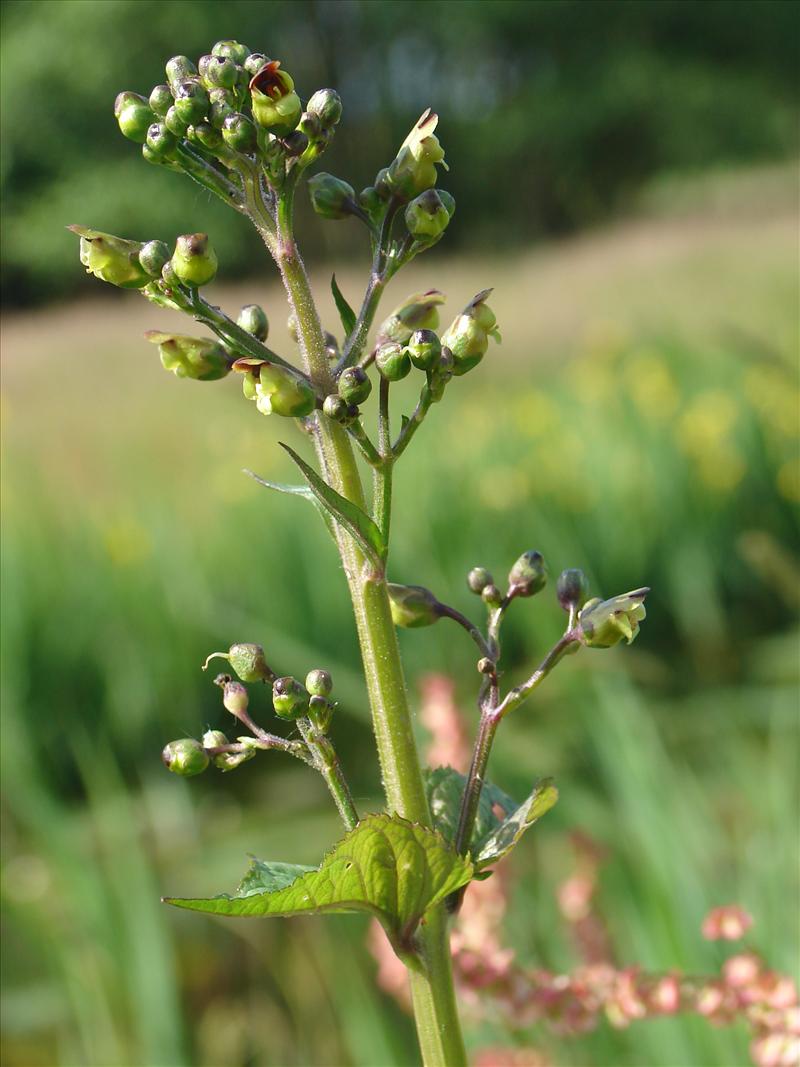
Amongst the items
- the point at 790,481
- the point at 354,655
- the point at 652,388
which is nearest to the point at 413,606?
the point at 354,655

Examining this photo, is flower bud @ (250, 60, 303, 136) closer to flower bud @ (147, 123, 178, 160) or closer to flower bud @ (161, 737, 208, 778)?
flower bud @ (147, 123, 178, 160)

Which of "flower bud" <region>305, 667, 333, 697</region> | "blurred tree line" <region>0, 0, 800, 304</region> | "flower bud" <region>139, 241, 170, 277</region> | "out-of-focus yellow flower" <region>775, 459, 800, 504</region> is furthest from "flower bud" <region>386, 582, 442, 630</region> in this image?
"blurred tree line" <region>0, 0, 800, 304</region>

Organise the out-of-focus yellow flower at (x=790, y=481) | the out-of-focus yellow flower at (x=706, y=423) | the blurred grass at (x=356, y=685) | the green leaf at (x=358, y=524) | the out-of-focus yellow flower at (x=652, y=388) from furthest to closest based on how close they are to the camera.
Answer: the out-of-focus yellow flower at (x=652, y=388)
the out-of-focus yellow flower at (x=706, y=423)
the out-of-focus yellow flower at (x=790, y=481)
the blurred grass at (x=356, y=685)
the green leaf at (x=358, y=524)

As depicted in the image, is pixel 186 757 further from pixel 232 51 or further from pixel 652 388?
pixel 652 388

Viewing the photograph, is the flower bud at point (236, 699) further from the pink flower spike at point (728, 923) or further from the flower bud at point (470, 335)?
the pink flower spike at point (728, 923)

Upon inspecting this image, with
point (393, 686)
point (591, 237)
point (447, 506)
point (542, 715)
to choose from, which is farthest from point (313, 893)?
point (591, 237)

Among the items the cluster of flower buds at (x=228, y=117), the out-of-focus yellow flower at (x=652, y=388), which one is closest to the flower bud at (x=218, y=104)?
the cluster of flower buds at (x=228, y=117)
